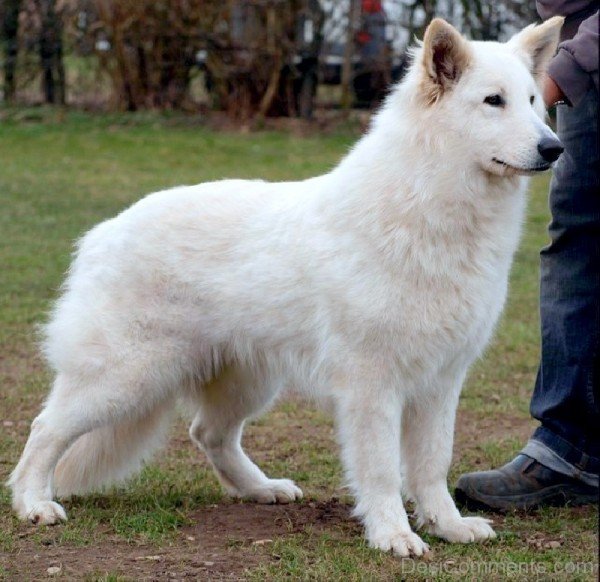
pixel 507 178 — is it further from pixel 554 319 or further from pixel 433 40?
pixel 554 319

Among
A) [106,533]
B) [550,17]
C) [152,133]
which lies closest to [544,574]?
[106,533]

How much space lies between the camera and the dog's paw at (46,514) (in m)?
4.21

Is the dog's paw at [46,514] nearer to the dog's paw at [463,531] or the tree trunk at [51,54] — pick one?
the dog's paw at [463,531]

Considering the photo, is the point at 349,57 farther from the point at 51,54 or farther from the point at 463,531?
the point at 463,531

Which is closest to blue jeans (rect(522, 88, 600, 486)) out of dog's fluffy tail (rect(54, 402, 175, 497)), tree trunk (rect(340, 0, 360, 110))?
dog's fluffy tail (rect(54, 402, 175, 497))

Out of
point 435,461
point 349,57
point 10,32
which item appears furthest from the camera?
point 10,32

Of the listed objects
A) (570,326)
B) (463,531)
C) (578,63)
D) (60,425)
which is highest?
(578,63)

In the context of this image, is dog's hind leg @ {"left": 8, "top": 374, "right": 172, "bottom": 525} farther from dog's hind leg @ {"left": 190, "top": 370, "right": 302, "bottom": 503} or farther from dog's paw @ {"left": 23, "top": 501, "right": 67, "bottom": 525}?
dog's hind leg @ {"left": 190, "top": 370, "right": 302, "bottom": 503}

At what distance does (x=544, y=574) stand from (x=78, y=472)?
185 centimetres

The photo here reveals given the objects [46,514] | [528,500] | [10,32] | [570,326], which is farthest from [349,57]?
[46,514]

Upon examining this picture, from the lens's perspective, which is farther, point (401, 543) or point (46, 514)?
point (46, 514)

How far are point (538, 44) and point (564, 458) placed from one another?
1704 millimetres

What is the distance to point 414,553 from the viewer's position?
394 cm

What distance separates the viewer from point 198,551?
13.1 feet
